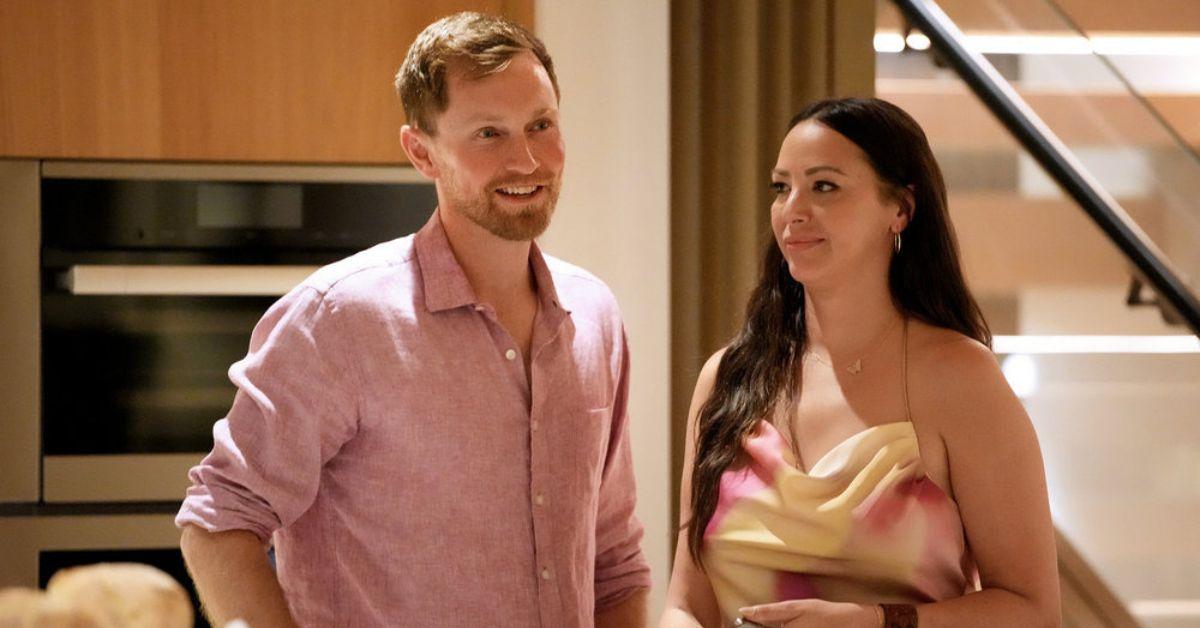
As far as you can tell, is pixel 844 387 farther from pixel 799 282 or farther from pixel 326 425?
pixel 326 425

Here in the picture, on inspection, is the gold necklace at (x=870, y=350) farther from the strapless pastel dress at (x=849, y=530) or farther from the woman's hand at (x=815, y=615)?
the woman's hand at (x=815, y=615)

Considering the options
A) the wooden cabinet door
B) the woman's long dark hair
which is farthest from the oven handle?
the woman's long dark hair

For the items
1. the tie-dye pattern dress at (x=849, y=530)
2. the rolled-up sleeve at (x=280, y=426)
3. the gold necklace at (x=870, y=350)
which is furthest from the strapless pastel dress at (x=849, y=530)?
the rolled-up sleeve at (x=280, y=426)

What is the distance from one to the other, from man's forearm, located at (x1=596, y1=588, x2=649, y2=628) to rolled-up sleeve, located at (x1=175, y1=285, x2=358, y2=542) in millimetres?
440

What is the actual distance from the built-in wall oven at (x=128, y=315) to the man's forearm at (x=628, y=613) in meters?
1.31

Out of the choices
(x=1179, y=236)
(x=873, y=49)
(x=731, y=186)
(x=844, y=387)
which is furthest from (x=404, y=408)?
(x=1179, y=236)

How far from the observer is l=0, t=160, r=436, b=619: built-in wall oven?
8.96 ft

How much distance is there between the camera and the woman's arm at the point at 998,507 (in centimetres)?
148

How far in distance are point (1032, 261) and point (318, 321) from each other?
366 cm

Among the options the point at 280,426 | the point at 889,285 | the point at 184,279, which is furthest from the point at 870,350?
the point at 184,279

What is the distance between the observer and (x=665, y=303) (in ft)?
9.42

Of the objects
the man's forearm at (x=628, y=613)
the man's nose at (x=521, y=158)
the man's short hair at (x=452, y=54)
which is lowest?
the man's forearm at (x=628, y=613)

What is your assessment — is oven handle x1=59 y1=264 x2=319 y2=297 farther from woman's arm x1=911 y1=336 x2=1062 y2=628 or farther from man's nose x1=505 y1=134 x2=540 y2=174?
woman's arm x1=911 y1=336 x2=1062 y2=628

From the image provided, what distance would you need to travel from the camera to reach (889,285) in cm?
168
